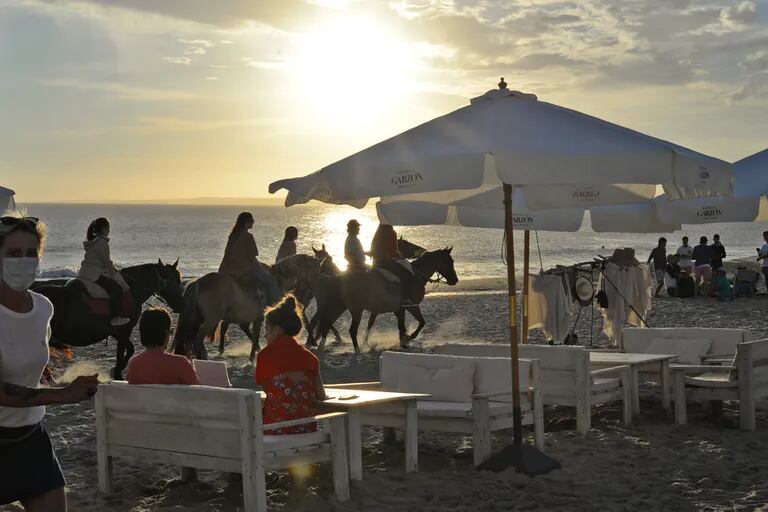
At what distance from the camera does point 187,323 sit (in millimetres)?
14812

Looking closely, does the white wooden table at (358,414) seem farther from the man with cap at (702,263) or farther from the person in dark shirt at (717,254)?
the person in dark shirt at (717,254)

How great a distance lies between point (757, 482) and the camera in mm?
7504

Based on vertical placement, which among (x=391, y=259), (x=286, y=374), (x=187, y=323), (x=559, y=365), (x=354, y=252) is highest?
(x=354, y=252)

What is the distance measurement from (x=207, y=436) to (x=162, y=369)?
2.03 ft

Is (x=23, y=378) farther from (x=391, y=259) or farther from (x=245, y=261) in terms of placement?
(x=391, y=259)

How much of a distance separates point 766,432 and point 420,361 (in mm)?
3185

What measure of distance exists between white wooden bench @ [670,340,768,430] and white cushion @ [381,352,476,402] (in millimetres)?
2241

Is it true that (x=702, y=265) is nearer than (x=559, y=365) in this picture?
No

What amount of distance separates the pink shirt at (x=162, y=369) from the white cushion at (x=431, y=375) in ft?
8.05

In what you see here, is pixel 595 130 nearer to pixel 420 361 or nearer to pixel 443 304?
pixel 420 361

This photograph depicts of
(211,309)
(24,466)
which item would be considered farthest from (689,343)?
(24,466)

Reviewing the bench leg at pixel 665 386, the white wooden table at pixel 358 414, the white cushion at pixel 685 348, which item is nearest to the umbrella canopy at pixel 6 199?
the white wooden table at pixel 358 414

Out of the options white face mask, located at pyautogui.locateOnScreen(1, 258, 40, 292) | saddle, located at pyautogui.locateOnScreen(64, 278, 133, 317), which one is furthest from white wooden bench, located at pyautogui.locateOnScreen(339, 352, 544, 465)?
saddle, located at pyautogui.locateOnScreen(64, 278, 133, 317)

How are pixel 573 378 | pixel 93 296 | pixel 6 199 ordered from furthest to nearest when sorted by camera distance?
pixel 93 296 → pixel 6 199 → pixel 573 378
